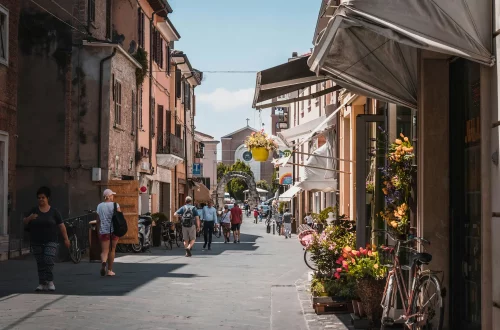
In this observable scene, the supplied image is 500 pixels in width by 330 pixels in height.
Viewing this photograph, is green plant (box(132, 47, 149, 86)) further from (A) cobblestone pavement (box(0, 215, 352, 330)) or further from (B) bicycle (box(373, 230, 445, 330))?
(B) bicycle (box(373, 230, 445, 330))

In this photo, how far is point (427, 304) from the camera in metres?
8.49

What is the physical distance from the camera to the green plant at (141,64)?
32.7m

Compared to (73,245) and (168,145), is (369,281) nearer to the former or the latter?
(73,245)

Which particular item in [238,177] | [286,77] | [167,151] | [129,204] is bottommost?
[129,204]

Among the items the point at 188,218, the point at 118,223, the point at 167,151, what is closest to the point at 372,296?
the point at 118,223

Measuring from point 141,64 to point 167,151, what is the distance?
7698mm

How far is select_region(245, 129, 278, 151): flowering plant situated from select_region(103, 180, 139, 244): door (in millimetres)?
9104

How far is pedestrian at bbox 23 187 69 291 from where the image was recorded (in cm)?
1466

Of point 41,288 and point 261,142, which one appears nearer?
point 41,288

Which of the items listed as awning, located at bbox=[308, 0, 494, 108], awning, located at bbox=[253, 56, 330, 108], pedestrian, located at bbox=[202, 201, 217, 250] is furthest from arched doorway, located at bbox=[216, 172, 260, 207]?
awning, located at bbox=[308, 0, 494, 108]

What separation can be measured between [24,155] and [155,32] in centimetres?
1348

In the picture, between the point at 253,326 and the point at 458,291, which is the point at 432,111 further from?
the point at 253,326

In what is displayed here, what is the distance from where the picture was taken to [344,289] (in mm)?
11875

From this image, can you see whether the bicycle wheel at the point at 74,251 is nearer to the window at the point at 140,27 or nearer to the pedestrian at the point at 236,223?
the window at the point at 140,27
